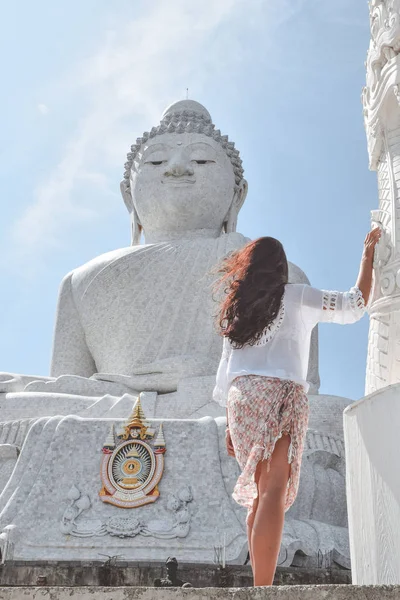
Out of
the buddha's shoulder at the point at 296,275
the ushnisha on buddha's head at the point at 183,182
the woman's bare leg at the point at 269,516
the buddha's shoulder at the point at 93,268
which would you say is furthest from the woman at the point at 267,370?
the ushnisha on buddha's head at the point at 183,182

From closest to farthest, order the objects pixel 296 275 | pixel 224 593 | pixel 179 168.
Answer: pixel 224 593 < pixel 296 275 < pixel 179 168

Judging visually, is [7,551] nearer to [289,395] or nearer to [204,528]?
[204,528]

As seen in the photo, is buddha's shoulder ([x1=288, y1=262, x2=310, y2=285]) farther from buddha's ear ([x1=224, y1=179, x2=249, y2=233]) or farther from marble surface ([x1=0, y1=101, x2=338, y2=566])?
buddha's ear ([x1=224, y1=179, x2=249, y2=233])

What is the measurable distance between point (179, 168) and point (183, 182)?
0.16 metres

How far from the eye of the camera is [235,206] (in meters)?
10.7

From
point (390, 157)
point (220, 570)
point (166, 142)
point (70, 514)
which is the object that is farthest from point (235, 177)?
point (390, 157)

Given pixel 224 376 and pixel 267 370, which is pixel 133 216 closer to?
pixel 224 376

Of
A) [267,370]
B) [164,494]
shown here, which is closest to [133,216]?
[164,494]

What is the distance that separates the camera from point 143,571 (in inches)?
215

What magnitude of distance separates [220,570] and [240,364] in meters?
2.88

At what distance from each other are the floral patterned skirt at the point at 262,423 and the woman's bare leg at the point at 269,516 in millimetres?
25

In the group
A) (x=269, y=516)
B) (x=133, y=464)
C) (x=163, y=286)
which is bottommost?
(x=269, y=516)

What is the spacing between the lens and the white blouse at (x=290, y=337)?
269 centimetres

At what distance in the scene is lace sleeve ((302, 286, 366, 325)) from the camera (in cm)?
274
